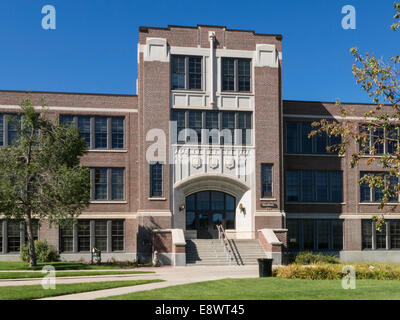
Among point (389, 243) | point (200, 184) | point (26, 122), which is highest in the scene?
point (26, 122)

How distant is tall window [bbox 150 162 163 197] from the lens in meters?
34.3

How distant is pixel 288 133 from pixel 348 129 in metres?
22.0

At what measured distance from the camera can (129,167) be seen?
36.5 meters

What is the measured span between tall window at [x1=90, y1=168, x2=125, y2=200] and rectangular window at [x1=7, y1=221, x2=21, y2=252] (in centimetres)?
526

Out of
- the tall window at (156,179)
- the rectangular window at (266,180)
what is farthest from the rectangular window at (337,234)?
the tall window at (156,179)

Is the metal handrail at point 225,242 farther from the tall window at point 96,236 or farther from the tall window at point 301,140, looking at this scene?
the tall window at point 301,140

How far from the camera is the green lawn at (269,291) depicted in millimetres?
16297

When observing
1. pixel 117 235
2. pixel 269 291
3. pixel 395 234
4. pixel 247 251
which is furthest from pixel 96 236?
pixel 395 234

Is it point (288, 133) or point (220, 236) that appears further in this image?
point (288, 133)

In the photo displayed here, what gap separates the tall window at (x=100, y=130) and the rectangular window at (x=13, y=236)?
6997 millimetres

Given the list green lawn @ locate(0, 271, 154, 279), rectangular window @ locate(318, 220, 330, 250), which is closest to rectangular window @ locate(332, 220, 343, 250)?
rectangular window @ locate(318, 220, 330, 250)

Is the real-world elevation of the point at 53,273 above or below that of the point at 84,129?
below
